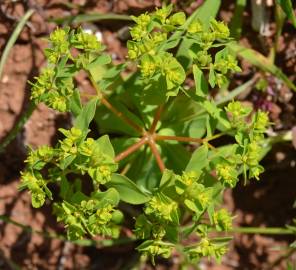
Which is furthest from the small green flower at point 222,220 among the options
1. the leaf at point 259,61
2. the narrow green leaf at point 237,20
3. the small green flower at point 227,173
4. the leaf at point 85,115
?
the narrow green leaf at point 237,20

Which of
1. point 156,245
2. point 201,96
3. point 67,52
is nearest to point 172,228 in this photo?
point 156,245

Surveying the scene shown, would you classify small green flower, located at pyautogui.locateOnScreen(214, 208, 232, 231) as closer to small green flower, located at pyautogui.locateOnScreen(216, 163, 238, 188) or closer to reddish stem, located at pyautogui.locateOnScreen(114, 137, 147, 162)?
small green flower, located at pyautogui.locateOnScreen(216, 163, 238, 188)

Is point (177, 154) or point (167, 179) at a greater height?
point (177, 154)

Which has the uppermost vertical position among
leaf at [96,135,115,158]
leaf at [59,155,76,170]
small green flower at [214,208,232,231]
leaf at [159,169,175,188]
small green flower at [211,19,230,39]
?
small green flower at [211,19,230,39]

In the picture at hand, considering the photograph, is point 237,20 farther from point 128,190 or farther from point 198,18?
point 128,190

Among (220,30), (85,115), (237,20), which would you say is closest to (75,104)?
(85,115)

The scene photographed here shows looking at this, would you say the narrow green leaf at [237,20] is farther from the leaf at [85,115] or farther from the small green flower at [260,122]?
the leaf at [85,115]

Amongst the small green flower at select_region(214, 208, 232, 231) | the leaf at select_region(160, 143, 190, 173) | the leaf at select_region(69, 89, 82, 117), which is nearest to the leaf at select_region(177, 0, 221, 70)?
the leaf at select_region(160, 143, 190, 173)
